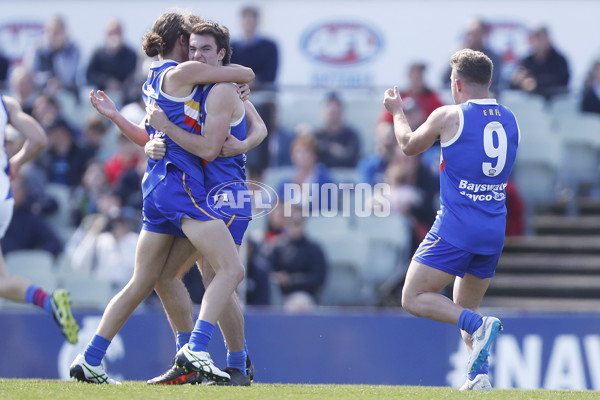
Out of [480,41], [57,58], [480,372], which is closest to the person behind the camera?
[480,372]

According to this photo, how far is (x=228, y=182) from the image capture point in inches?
239

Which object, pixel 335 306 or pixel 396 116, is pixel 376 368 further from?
pixel 396 116

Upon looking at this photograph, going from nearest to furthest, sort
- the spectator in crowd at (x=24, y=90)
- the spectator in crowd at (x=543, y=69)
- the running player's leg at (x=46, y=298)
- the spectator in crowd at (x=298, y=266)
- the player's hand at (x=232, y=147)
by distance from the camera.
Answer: the player's hand at (x=232, y=147) < the running player's leg at (x=46, y=298) < the spectator in crowd at (x=298, y=266) < the spectator in crowd at (x=543, y=69) < the spectator in crowd at (x=24, y=90)

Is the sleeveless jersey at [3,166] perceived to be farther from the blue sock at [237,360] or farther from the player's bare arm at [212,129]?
the blue sock at [237,360]

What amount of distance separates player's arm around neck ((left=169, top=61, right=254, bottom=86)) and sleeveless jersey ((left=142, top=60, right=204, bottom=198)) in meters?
0.11

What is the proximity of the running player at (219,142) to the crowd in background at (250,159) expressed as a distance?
4423 millimetres

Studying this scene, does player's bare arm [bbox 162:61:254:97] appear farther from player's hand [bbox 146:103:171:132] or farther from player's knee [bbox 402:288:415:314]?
player's knee [bbox 402:288:415:314]

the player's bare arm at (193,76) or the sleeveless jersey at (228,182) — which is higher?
Result: the player's bare arm at (193,76)

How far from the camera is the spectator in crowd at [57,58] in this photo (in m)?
13.7

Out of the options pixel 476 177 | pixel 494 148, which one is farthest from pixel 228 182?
pixel 494 148

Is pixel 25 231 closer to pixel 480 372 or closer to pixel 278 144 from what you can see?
pixel 278 144

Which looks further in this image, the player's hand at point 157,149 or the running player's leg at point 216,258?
the player's hand at point 157,149

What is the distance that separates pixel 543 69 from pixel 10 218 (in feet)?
25.2

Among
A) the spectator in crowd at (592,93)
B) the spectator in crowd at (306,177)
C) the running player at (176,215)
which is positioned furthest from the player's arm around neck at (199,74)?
the spectator in crowd at (592,93)
